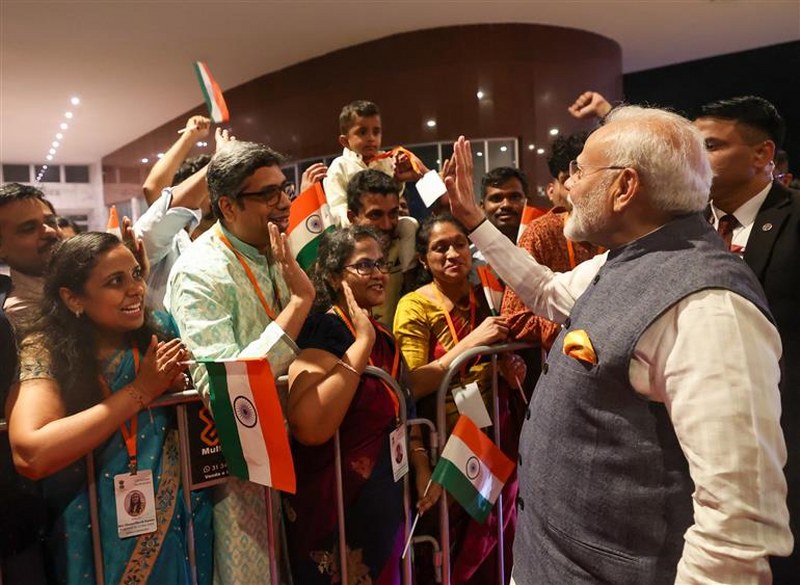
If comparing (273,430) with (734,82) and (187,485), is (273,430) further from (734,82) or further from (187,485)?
(734,82)

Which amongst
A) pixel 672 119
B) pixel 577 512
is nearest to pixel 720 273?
pixel 672 119

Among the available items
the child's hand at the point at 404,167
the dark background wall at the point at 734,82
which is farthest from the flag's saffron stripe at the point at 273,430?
the dark background wall at the point at 734,82

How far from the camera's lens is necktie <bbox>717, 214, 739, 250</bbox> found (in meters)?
1.93

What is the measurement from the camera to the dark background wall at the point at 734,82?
871 centimetres

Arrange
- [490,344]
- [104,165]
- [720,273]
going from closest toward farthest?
[720,273], [490,344], [104,165]

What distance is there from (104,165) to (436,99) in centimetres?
1121

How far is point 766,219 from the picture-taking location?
1834 millimetres

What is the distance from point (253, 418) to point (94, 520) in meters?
0.48

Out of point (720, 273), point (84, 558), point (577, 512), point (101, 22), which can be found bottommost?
point (84, 558)

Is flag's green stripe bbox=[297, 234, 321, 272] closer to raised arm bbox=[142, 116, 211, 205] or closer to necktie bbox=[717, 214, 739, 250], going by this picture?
raised arm bbox=[142, 116, 211, 205]

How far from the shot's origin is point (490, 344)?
221 centimetres

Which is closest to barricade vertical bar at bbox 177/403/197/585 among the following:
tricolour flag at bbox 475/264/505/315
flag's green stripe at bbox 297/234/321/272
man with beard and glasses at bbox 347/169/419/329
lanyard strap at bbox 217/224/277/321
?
lanyard strap at bbox 217/224/277/321

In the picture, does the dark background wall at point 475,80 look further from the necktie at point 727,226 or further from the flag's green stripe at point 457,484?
the flag's green stripe at point 457,484

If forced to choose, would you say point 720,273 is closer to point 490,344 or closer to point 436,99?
point 490,344
